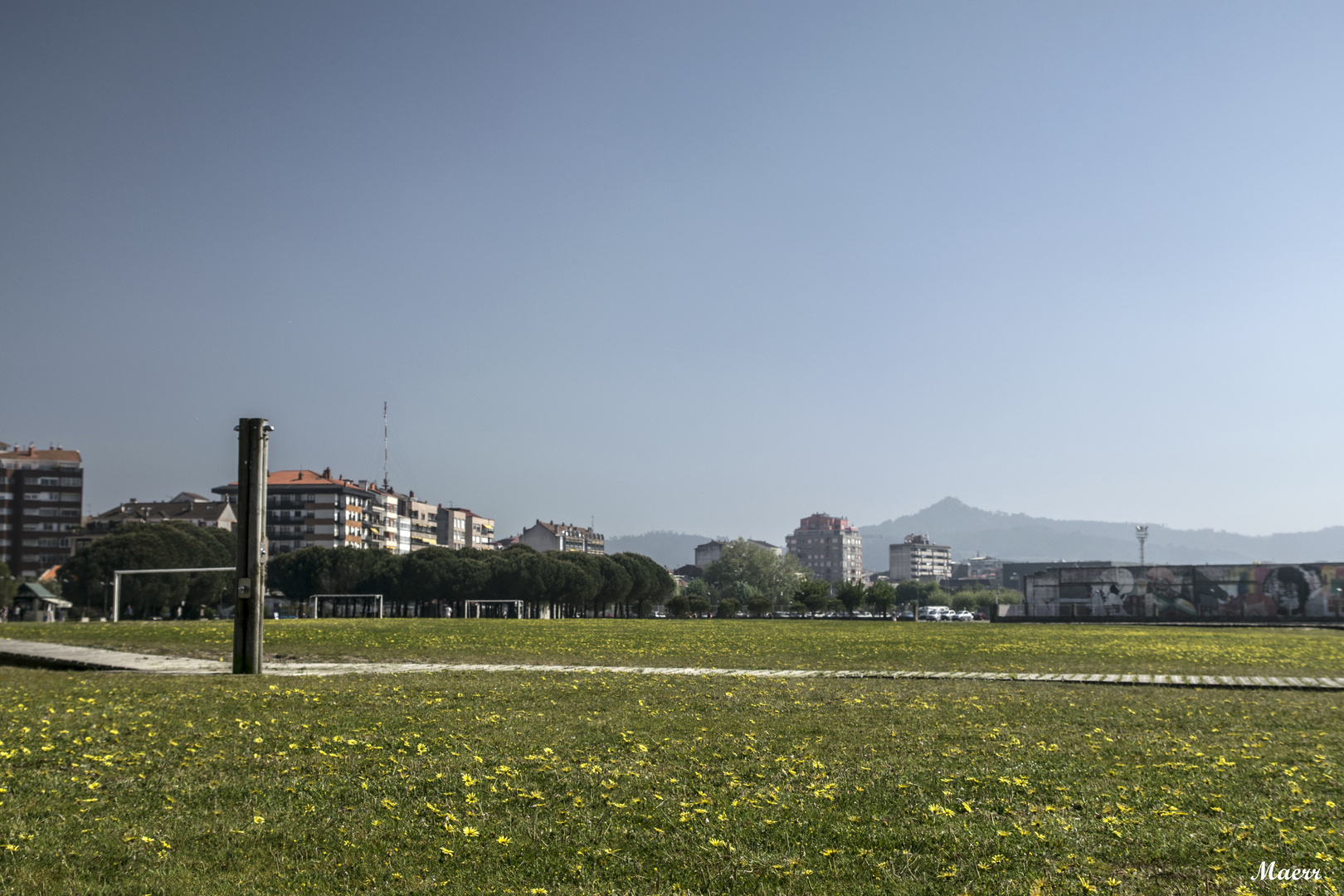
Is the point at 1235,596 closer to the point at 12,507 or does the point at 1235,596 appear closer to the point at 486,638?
the point at 486,638

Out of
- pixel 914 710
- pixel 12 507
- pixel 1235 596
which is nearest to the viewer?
pixel 914 710

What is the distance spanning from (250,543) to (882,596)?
387ft

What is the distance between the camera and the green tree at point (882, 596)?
132000mm

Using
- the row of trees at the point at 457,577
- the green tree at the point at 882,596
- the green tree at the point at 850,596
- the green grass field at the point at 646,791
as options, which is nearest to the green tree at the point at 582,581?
the row of trees at the point at 457,577

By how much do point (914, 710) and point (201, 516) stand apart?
188126 millimetres

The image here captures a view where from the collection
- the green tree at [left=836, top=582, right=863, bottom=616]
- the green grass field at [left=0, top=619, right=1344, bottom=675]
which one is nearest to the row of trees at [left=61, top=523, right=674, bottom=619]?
the green tree at [left=836, top=582, right=863, bottom=616]

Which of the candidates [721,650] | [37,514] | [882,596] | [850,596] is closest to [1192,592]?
[882,596]

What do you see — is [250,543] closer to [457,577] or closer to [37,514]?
[457,577]

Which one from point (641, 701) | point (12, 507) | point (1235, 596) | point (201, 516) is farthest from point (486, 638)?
point (12, 507)

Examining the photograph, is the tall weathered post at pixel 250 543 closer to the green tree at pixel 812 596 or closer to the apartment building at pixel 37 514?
the green tree at pixel 812 596

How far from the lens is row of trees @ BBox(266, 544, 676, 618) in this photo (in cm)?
11075

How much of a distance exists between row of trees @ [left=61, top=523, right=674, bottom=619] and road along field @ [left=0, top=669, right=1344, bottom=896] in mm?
90084

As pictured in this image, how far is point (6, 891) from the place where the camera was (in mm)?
6016

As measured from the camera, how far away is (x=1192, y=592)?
12469 centimetres
